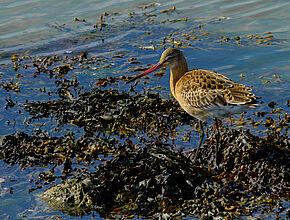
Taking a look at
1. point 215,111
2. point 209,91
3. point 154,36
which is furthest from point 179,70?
point 154,36

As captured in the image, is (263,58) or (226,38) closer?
(263,58)

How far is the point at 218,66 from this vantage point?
31.7 ft

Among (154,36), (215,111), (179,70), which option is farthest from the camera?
(154,36)

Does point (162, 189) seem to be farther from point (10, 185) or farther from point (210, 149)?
point (10, 185)

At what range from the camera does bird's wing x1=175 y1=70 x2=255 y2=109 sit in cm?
584

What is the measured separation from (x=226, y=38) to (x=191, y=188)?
637cm

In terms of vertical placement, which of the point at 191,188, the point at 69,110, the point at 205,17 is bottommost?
the point at 191,188

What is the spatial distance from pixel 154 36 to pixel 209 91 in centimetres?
574

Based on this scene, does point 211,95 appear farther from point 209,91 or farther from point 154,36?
point 154,36

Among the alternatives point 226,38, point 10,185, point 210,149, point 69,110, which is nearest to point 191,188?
point 210,149

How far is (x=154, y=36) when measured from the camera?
1158cm

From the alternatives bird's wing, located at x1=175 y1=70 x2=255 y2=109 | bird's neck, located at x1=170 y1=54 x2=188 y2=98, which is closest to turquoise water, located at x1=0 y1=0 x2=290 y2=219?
bird's neck, located at x1=170 y1=54 x2=188 y2=98

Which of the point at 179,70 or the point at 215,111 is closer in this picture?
the point at 215,111

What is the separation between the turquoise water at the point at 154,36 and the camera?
918 centimetres
